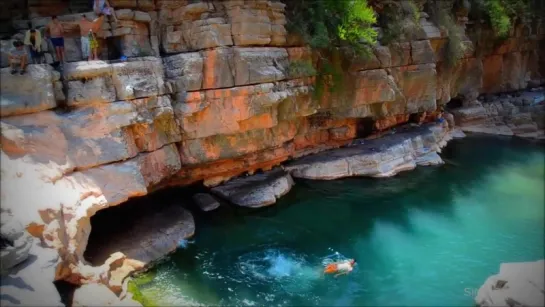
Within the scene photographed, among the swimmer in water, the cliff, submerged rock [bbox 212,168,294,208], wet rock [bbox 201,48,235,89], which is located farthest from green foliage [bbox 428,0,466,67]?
the swimmer in water

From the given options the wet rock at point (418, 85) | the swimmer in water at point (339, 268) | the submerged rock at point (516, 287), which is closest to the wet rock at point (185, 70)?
the swimmer in water at point (339, 268)

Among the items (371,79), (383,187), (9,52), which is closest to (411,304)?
(383,187)

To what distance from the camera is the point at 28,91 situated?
9.21m

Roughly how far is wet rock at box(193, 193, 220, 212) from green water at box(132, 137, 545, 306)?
37 centimetres

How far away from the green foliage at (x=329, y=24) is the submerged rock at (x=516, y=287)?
9342mm

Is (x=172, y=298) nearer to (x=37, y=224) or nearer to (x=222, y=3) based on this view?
(x=37, y=224)

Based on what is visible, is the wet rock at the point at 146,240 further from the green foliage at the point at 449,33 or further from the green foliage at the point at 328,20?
the green foliage at the point at 449,33

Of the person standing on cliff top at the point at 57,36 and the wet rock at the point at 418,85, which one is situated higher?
the person standing on cliff top at the point at 57,36

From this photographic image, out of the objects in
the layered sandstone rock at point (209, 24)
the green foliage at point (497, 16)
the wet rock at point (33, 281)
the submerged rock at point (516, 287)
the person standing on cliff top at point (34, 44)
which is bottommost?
the submerged rock at point (516, 287)

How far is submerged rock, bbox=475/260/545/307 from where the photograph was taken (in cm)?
802

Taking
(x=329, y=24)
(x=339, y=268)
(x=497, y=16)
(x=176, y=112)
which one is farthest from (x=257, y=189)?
(x=497, y=16)

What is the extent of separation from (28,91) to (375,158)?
13138mm

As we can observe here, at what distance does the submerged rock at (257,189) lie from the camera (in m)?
14.0

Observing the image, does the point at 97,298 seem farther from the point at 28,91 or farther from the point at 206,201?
the point at 206,201
